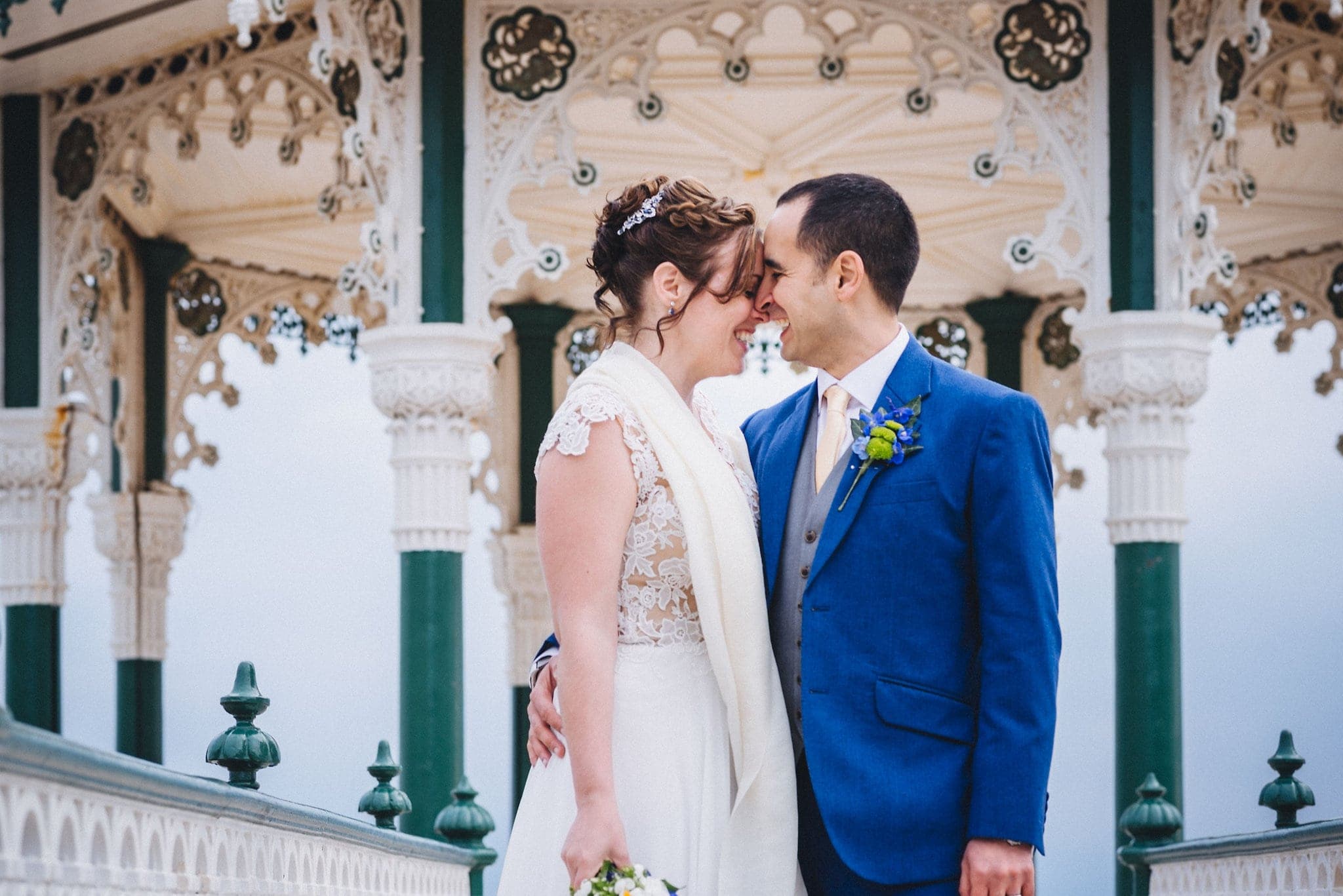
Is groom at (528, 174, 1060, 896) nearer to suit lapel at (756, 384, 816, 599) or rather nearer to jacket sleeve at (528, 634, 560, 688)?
suit lapel at (756, 384, 816, 599)

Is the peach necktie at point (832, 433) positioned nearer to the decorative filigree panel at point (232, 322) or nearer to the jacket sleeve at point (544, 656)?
the jacket sleeve at point (544, 656)

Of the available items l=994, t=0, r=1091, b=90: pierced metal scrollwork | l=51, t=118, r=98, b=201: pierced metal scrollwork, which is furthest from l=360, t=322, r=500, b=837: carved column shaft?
l=994, t=0, r=1091, b=90: pierced metal scrollwork

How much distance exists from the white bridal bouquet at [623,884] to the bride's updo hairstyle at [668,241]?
3.18ft

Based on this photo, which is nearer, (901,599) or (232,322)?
(901,599)

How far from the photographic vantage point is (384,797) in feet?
17.5

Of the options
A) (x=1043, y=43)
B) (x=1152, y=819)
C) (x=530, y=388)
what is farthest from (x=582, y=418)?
(x=530, y=388)

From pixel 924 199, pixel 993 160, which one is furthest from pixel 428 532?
pixel 924 199

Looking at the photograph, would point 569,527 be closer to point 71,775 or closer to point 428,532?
point 71,775

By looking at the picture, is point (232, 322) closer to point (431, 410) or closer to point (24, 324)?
point (24, 324)

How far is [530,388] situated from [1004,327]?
348 centimetres

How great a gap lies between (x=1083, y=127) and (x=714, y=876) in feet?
20.6

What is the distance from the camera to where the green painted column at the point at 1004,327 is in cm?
1334

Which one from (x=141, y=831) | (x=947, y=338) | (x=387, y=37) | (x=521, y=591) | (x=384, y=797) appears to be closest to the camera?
(x=141, y=831)

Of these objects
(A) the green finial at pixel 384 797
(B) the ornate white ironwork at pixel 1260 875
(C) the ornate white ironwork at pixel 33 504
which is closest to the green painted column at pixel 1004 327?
(C) the ornate white ironwork at pixel 33 504
